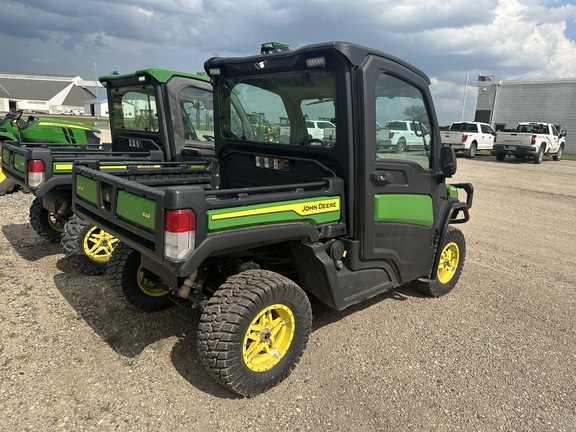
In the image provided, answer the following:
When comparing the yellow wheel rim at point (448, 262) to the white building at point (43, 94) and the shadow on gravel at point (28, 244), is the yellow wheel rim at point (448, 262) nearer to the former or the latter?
the shadow on gravel at point (28, 244)

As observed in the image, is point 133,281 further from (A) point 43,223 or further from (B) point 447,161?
(B) point 447,161

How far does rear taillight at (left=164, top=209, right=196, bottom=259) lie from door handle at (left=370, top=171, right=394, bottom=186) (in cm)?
149

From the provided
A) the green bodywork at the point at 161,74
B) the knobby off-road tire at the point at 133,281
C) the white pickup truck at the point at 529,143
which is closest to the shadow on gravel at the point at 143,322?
the knobby off-road tire at the point at 133,281

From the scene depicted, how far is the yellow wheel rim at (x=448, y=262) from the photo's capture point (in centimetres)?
460

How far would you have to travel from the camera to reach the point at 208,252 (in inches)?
99.0

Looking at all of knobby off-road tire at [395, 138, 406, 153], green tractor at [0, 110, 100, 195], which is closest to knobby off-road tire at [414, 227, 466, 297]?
knobby off-road tire at [395, 138, 406, 153]

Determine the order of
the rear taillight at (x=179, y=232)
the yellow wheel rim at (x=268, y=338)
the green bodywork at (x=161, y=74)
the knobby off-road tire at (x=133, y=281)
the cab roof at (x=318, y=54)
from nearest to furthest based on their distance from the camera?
the rear taillight at (x=179, y=232), the yellow wheel rim at (x=268, y=338), the cab roof at (x=318, y=54), the knobby off-road tire at (x=133, y=281), the green bodywork at (x=161, y=74)

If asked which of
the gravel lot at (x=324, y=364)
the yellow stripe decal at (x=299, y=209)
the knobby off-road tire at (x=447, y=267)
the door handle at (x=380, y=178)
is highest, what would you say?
the door handle at (x=380, y=178)

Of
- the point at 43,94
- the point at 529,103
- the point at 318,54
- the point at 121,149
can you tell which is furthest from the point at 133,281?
the point at 43,94

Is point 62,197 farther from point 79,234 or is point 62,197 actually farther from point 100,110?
point 100,110

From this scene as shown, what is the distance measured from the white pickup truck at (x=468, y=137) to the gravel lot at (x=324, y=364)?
17.2 meters

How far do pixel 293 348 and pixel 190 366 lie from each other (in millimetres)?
781

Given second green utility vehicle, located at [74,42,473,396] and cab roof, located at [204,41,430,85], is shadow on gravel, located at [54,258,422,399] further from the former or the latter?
cab roof, located at [204,41,430,85]

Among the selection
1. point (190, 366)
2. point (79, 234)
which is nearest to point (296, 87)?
point (190, 366)
